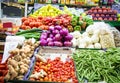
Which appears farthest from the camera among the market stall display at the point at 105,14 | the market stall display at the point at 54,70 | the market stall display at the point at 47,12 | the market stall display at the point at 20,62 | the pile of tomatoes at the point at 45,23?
the market stall display at the point at 105,14

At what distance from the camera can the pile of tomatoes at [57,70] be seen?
12.6ft

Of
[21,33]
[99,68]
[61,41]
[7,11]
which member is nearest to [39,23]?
[21,33]

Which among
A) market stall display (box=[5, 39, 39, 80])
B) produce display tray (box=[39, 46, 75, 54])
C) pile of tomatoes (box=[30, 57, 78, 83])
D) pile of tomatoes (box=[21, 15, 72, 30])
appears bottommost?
pile of tomatoes (box=[30, 57, 78, 83])

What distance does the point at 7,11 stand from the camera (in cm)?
853

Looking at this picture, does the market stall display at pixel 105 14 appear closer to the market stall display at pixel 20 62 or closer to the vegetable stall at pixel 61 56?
the vegetable stall at pixel 61 56

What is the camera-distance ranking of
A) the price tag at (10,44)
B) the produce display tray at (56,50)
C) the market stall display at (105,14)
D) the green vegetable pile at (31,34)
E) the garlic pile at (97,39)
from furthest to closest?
the market stall display at (105,14) → the green vegetable pile at (31,34) → the garlic pile at (97,39) → the produce display tray at (56,50) → the price tag at (10,44)

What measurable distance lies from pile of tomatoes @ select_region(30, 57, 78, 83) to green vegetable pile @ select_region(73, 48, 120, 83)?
0.09 metres

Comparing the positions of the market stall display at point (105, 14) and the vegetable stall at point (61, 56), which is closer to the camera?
the vegetable stall at point (61, 56)

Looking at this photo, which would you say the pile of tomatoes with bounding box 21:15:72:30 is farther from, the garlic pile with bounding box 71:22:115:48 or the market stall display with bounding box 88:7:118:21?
the market stall display with bounding box 88:7:118:21

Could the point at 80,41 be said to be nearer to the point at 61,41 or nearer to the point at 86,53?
the point at 61,41

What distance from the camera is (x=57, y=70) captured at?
412 cm

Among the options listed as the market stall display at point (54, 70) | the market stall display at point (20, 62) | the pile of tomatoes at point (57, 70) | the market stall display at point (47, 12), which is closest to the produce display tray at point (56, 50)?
the market stall display at point (20, 62)

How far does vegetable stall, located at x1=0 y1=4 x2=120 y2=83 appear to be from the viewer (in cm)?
387

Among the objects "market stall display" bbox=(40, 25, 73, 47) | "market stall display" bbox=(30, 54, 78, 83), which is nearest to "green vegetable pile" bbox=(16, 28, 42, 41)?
"market stall display" bbox=(40, 25, 73, 47)
